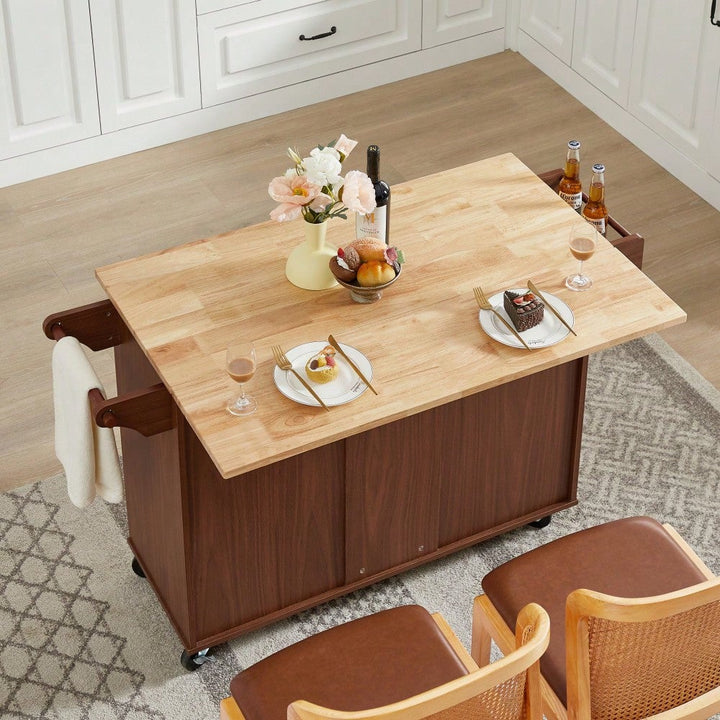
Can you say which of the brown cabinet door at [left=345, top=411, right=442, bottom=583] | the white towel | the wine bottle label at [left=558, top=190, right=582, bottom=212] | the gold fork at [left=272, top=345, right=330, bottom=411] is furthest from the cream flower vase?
the wine bottle label at [left=558, top=190, right=582, bottom=212]

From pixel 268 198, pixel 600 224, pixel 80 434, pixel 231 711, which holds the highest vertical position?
pixel 600 224

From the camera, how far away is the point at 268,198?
4645mm

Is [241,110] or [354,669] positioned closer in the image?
[354,669]

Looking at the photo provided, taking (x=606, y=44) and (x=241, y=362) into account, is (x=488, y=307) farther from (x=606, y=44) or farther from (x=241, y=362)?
(x=606, y=44)

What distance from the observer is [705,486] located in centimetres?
359

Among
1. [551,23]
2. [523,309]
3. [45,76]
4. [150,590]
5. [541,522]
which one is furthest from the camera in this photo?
[551,23]

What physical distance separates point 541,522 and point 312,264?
99cm

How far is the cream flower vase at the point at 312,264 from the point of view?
9.58 ft

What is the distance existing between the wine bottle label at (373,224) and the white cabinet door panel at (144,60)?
6.50ft

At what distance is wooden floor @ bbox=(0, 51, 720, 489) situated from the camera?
4.05 metres

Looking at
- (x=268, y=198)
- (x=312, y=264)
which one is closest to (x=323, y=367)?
(x=312, y=264)

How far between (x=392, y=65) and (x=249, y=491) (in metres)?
2.80

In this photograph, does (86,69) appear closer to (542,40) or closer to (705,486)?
(542,40)

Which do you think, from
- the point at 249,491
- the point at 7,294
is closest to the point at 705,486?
the point at 249,491
